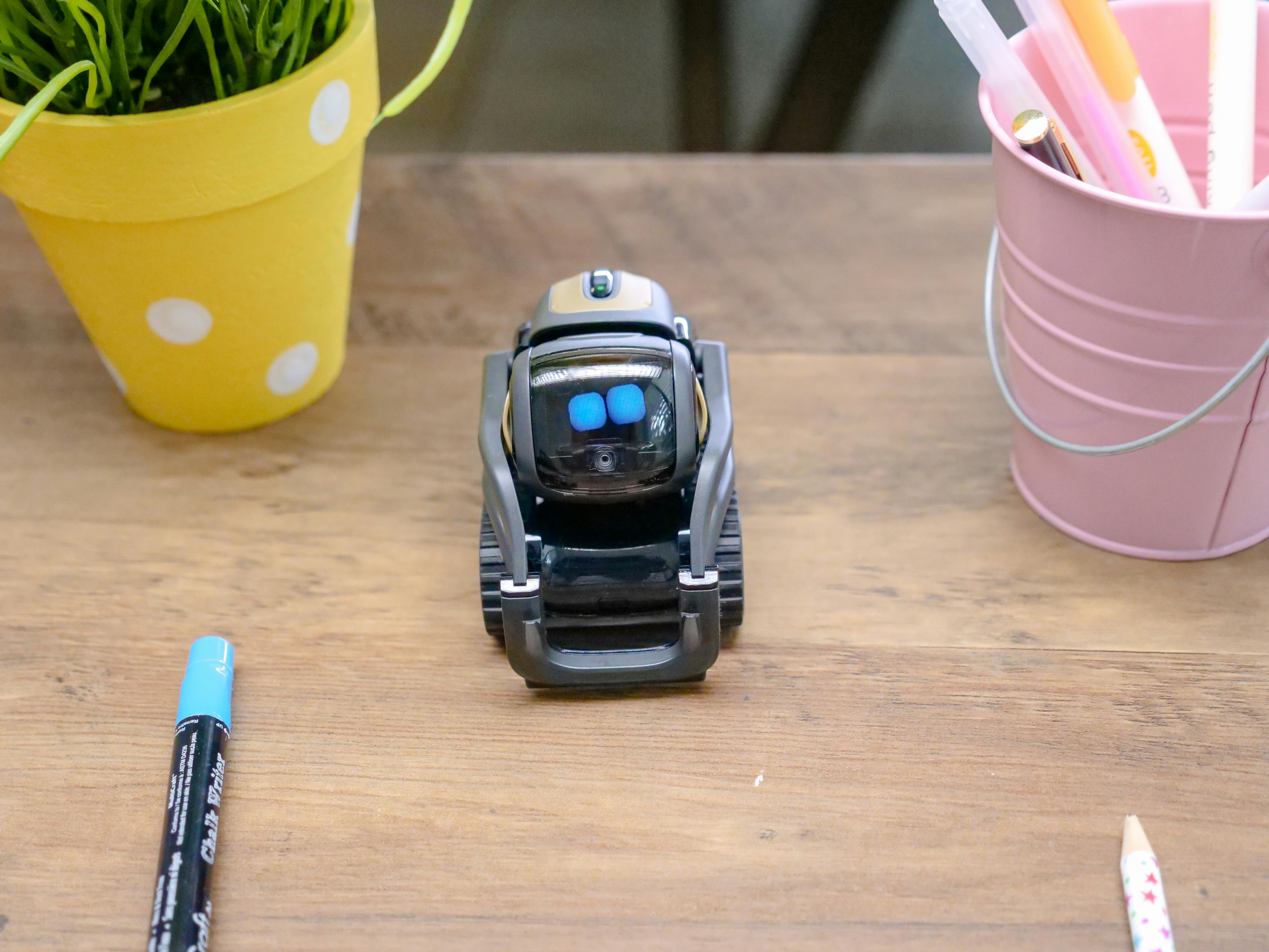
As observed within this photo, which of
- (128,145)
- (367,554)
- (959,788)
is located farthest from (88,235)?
(959,788)

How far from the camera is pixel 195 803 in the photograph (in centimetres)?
38

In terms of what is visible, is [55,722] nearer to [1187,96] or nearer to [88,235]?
[88,235]

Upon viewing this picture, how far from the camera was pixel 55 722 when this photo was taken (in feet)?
1.39

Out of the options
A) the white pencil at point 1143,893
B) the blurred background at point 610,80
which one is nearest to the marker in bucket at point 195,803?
the white pencil at point 1143,893

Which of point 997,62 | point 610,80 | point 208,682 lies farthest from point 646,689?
point 610,80

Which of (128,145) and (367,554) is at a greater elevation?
(128,145)

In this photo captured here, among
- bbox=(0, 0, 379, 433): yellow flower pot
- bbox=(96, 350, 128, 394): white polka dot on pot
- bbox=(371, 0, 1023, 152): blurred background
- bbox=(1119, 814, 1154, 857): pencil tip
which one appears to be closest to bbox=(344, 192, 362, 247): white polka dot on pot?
bbox=(0, 0, 379, 433): yellow flower pot

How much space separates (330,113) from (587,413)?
18 centimetres

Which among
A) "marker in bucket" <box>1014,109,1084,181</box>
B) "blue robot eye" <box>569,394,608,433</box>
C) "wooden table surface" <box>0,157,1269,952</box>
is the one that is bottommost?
"wooden table surface" <box>0,157,1269,952</box>

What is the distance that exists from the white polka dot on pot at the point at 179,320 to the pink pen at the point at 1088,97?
35 cm

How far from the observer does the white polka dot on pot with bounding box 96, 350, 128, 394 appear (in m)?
0.52

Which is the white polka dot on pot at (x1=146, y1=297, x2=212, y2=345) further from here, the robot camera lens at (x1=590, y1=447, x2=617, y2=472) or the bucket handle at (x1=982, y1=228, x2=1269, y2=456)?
the bucket handle at (x1=982, y1=228, x2=1269, y2=456)

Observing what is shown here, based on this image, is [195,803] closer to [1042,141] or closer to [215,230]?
[215,230]

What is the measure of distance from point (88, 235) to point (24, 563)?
5.4 inches
